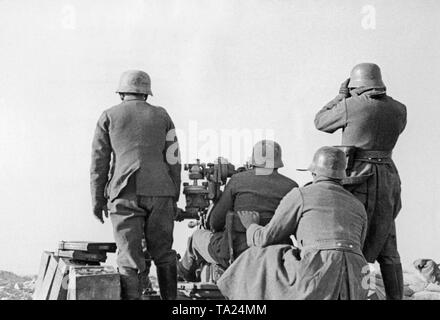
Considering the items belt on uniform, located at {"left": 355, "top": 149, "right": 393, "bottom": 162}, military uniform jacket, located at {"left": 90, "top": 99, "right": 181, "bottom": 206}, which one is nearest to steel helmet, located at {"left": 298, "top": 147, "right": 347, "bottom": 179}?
belt on uniform, located at {"left": 355, "top": 149, "right": 393, "bottom": 162}

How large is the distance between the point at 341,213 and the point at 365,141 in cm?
171

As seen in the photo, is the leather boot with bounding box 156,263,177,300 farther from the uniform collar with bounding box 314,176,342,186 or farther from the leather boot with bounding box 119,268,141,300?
the uniform collar with bounding box 314,176,342,186

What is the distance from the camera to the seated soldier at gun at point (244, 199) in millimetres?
7934

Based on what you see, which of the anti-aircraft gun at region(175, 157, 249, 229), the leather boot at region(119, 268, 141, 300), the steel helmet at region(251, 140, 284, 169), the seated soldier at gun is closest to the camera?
the leather boot at region(119, 268, 141, 300)

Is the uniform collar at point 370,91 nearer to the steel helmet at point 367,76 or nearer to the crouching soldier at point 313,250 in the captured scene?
the steel helmet at point 367,76

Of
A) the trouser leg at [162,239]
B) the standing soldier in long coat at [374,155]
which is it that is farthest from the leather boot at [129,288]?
the standing soldier in long coat at [374,155]

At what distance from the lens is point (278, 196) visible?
26.0ft

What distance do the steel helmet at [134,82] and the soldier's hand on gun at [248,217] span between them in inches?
62.4

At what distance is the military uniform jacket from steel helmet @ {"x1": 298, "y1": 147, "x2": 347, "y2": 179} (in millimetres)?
1659

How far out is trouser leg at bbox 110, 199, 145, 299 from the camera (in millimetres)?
7094

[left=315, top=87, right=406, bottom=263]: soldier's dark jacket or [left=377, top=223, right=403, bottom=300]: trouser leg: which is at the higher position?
[left=315, top=87, right=406, bottom=263]: soldier's dark jacket
